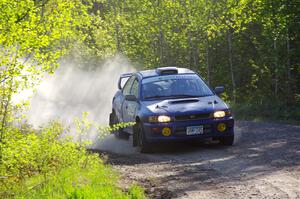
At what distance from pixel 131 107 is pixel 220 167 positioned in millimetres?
4116

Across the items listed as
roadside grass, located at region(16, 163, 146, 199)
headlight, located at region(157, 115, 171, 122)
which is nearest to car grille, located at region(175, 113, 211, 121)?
headlight, located at region(157, 115, 171, 122)

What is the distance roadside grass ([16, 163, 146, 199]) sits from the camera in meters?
7.94

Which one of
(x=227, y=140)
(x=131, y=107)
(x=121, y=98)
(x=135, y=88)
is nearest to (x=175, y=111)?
(x=227, y=140)

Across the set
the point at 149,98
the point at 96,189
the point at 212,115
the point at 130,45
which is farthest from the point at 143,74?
the point at 130,45

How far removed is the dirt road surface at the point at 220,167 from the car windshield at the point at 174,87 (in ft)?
3.51

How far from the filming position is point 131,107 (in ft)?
44.4

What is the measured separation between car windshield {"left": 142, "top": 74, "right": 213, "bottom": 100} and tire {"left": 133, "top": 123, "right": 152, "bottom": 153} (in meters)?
0.78

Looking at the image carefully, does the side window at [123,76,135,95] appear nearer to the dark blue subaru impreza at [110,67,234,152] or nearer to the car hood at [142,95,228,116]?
the dark blue subaru impreza at [110,67,234,152]

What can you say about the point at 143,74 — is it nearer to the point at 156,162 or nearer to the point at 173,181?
the point at 156,162

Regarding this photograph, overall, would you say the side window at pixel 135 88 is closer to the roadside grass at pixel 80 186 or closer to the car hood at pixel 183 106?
the car hood at pixel 183 106

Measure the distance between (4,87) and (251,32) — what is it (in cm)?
1852

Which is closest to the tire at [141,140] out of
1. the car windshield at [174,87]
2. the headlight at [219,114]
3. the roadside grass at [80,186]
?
the car windshield at [174,87]

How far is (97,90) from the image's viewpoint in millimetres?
37281

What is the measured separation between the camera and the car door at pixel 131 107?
13195mm
